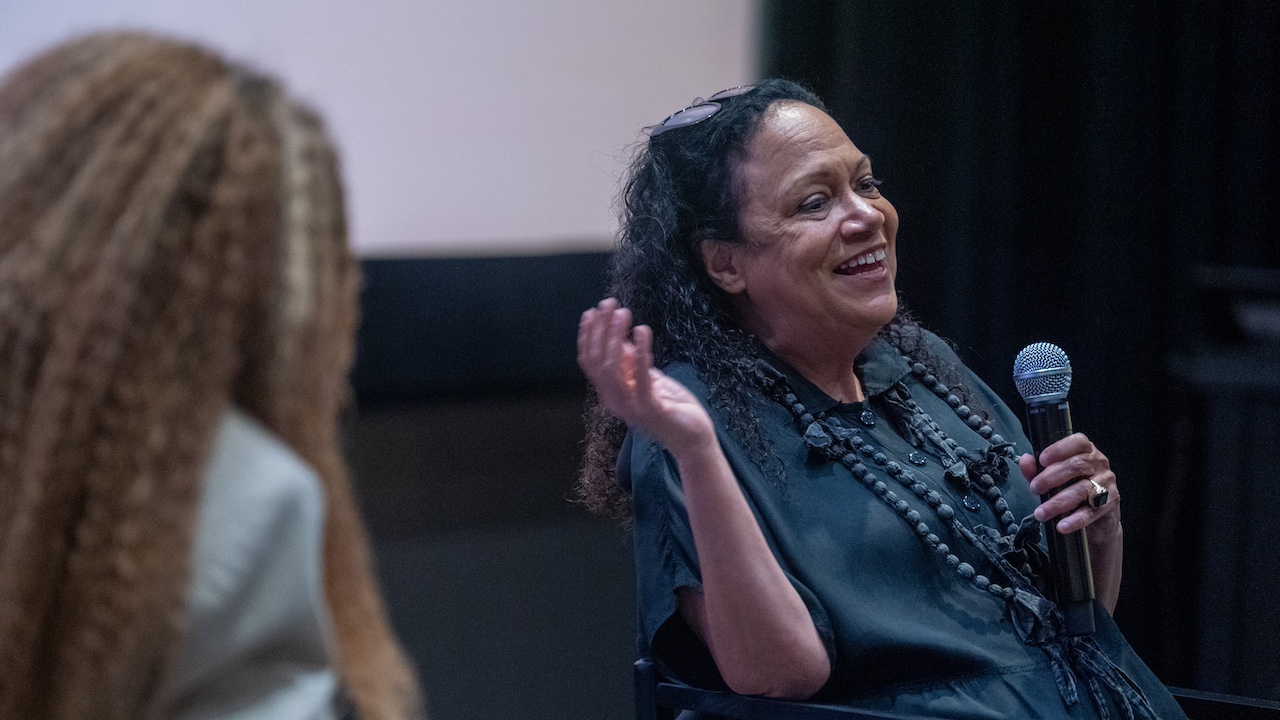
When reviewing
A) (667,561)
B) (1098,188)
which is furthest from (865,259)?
(1098,188)

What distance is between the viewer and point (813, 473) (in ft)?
Result: 5.61

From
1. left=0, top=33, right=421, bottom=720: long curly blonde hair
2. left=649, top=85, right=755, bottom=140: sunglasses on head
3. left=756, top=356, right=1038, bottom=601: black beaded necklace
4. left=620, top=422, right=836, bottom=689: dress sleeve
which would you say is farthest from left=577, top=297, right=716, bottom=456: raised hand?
left=649, top=85, right=755, bottom=140: sunglasses on head

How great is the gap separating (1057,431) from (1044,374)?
8cm

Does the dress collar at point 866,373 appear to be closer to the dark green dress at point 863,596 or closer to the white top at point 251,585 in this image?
the dark green dress at point 863,596

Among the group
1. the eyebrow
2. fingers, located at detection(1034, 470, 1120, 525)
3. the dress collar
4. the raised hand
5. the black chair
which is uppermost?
the eyebrow

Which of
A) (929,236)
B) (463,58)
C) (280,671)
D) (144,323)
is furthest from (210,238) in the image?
(929,236)

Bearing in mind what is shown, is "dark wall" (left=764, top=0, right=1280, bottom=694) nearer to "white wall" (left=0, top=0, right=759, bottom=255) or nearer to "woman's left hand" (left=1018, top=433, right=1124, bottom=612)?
"white wall" (left=0, top=0, right=759, bottom=255)

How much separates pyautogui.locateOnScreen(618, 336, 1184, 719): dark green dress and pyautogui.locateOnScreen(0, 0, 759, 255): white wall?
602 mm

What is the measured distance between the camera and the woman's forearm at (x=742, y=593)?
1.51 metres

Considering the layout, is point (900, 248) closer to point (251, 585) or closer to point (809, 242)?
point (809, 242)

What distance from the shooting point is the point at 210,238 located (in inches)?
36.7

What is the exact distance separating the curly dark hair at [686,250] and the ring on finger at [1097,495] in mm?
449

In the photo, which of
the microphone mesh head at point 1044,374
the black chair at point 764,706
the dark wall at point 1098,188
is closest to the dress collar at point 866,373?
the microphone mesh head at point 1044,374

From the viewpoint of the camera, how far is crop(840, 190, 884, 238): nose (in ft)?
5.84
